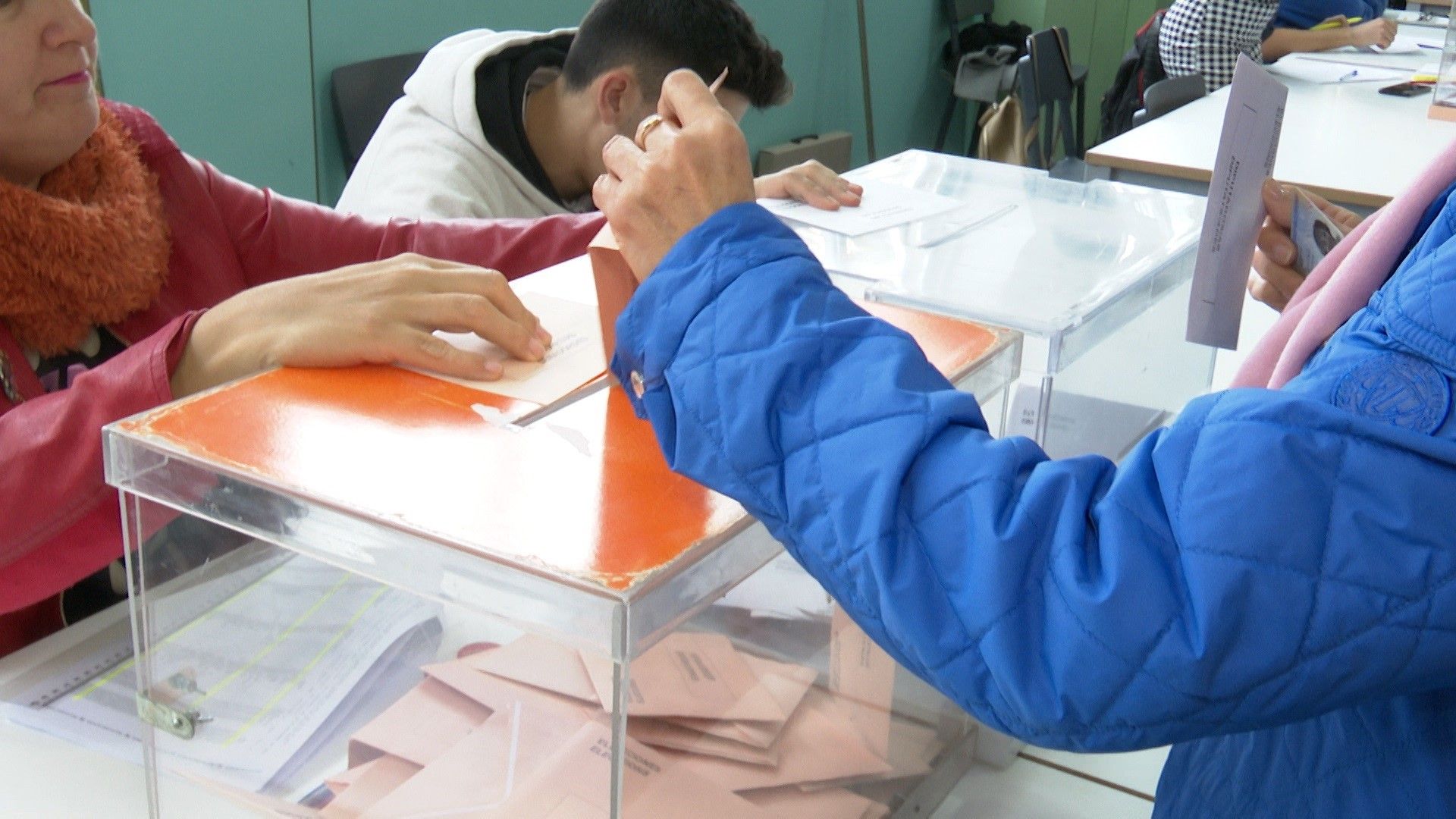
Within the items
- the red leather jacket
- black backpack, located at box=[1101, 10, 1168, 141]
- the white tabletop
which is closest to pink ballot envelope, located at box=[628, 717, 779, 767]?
the red leather jacket

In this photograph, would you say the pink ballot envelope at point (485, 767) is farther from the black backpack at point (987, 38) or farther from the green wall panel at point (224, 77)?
the black backpack at point (987, 38)

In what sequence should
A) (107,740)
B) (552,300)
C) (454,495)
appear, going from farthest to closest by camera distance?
(552,300), (107,740), (454,495)

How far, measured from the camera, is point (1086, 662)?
0.51 metres

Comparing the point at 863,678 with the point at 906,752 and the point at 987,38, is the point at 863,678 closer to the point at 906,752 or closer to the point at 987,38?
the point at 906,752

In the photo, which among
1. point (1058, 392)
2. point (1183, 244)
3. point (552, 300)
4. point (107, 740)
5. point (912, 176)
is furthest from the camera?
point (912, 176)

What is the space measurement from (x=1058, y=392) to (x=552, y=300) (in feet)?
1.47

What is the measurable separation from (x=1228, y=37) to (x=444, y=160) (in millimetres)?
3077

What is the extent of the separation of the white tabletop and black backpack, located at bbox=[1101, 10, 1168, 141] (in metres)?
0.93

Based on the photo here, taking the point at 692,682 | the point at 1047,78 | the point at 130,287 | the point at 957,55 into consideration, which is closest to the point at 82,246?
the point at 130,287

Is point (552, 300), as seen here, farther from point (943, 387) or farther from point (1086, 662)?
point (1086, 662)

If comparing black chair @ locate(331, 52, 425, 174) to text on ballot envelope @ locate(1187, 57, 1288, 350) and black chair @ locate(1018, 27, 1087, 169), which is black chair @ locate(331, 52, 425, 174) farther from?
text on ballot envelope @ locate(1187, 57, 1288, 350)

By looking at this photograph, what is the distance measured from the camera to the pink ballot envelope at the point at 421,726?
0.73 metres

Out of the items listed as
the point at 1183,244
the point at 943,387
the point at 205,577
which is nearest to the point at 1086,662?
the point at 943,387

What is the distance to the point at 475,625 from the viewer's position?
2.39ft
